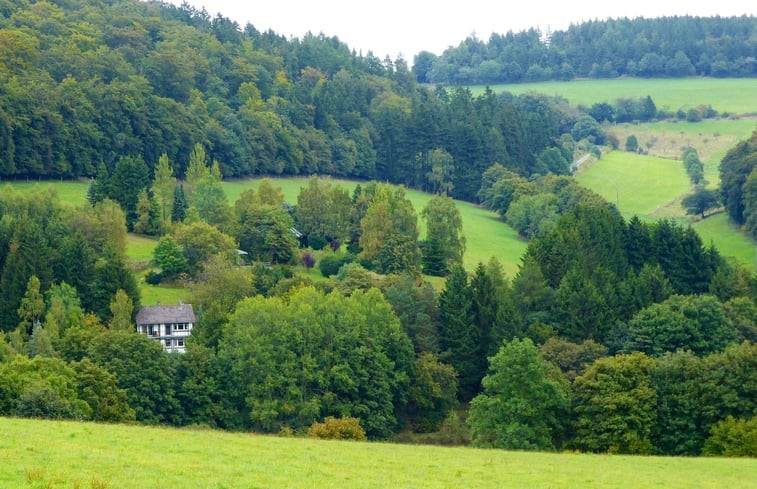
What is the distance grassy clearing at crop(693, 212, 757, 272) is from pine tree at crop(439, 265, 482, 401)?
3531 cm

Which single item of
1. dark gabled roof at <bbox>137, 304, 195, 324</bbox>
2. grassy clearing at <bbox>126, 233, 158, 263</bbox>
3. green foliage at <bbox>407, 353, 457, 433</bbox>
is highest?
grassy clearing at <bbox>126, 233, 158, 263</bbox>

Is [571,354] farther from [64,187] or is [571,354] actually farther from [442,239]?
[64,187]

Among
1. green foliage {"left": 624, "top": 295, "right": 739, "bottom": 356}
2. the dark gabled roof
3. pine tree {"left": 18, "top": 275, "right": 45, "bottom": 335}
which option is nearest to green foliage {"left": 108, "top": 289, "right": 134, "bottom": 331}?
the dark gabled roof

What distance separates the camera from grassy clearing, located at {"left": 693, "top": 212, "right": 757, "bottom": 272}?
108 m

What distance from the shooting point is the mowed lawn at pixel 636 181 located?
142m

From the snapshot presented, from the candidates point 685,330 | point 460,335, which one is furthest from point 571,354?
point 460,335

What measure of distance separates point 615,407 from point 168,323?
111 ft

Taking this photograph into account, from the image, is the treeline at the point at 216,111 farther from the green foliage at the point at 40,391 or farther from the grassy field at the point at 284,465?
the grassy field at the point at 284,465

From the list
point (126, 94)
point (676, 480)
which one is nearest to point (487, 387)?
point (676, 480)

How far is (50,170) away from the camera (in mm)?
118938

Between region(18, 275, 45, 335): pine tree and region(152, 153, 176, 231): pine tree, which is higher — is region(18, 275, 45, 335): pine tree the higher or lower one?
the lower one

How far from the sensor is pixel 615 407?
5669 cm

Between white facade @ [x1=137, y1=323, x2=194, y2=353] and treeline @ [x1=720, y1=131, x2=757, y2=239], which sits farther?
treeline @ [x1=720, y1=131, x2=757, y2=239]

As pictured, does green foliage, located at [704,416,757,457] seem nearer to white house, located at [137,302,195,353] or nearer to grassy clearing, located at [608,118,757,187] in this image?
white house, located at [137,302,195,353]
